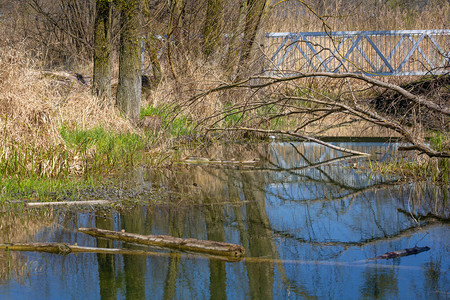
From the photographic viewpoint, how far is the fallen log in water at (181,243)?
3.89 metres

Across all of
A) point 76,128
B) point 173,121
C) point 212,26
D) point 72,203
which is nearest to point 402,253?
point 72,203

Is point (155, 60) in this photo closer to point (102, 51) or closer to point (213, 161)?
point (102, 51)

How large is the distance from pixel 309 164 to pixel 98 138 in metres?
2.94

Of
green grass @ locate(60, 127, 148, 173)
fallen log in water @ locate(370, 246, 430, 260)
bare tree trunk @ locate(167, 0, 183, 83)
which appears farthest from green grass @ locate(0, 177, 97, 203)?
bare tree trunk @ locate(167, 0, 183, 83)

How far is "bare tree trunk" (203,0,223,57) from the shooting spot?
12.1 metres

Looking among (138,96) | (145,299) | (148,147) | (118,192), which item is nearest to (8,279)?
(145,299)

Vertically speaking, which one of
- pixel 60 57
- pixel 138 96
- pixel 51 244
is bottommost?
pixel 51 244

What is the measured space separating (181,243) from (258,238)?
0.72m

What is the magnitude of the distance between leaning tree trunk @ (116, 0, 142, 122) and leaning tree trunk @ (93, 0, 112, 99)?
0.36 m

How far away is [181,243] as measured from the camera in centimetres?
400

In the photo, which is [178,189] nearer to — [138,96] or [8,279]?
[8,279]

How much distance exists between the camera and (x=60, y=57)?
18.7 m

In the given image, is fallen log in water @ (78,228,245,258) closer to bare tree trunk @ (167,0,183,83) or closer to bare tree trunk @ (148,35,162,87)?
bare tree trunk @ (167,0,183,83)

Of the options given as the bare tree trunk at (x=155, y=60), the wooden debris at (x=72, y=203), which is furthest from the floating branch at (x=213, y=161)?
the bare tree trunk at (x=155, y=60)
